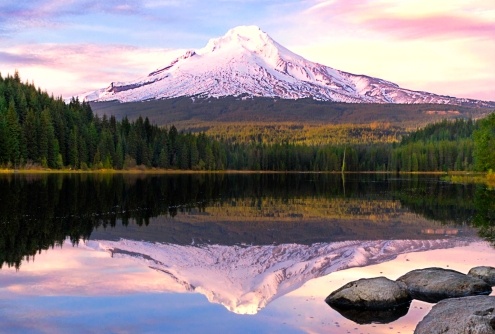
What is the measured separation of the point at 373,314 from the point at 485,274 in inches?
240

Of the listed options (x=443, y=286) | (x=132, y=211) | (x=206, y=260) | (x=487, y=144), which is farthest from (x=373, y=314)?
(x=487, y=144)

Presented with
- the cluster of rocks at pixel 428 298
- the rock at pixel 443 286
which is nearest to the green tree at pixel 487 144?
the cluster of rocks at pixel 428 298

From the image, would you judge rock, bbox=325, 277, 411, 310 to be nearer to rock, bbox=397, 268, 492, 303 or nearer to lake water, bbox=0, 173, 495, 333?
A: lake water, bbox=0, 173, 495, 333

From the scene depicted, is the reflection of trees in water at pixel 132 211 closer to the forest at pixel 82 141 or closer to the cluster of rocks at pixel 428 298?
the cluster of rocks at pixel 428 298

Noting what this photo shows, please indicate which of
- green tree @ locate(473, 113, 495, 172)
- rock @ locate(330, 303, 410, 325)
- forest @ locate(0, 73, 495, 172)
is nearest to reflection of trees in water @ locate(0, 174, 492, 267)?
rock @ locate(330, 303, 410, 325)

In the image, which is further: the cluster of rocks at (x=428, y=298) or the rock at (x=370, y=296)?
the rock at (x=370, y=296)

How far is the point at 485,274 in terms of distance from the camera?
21891 millimetres

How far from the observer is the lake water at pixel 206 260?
692 inches

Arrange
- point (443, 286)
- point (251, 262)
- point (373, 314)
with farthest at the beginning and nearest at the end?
point (251, 262)
point (443, 286)
point (373, 314)

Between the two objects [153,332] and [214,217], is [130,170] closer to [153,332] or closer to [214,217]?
[214,217]

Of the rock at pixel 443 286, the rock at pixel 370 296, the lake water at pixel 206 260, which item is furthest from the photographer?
the rock at pixel 443 286

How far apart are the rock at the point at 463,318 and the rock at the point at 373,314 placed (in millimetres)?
2143

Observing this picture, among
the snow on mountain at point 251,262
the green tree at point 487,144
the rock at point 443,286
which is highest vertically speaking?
the green tree at point 487,144

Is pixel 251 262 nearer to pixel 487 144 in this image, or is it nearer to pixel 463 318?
pixel 463 318
